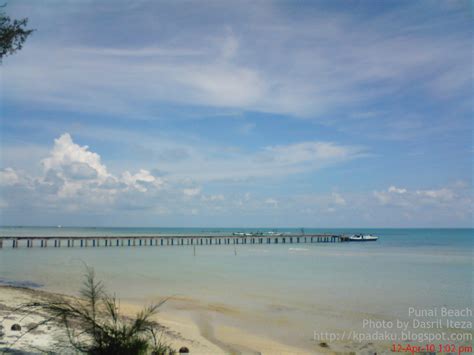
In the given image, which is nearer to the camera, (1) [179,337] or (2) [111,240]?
(1) [179,337]

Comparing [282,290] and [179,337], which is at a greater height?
[179,337]

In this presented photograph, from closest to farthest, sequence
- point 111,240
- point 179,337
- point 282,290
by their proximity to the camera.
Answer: point 179,337, point 282,290, point 111,240

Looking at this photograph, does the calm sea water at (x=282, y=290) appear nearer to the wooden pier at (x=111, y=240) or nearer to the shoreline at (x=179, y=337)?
A: the shoreline at (x=179, y=337)

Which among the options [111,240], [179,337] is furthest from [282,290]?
[111,240]

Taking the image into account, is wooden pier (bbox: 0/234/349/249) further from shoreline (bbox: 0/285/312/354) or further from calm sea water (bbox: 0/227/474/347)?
shoreline (bbox: 0/285/312/354)

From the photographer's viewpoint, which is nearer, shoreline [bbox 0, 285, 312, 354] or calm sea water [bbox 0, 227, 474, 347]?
shoreline [bbox 0, 285, 312, 354]

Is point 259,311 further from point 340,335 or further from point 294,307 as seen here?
point 340,335

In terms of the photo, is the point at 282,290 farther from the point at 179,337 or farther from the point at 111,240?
the point at 111,240

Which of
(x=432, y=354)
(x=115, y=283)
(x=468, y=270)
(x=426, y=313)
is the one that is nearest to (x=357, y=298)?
(x=426, y=313)

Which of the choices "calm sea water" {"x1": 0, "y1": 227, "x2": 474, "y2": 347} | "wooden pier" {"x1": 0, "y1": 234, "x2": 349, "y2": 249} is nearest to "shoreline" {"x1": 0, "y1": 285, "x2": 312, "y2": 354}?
"calm sea water" {"x1": 0, "y1": 227, "x2": 474, "y2": 347}

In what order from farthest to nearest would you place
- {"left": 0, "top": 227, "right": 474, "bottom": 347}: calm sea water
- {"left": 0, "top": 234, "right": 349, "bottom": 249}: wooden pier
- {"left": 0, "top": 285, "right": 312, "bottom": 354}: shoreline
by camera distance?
{"left": 0, "top": 234, "right": 349, "bottom": 249}: wooden pier → {"left": 0, "top": 227, "right": 474, "bottom": 347}: calm sea water → {"left": 0, "top": 285, "right": 312, "bottom": 354}: shoreline

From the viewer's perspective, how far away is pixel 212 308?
54.4 ft

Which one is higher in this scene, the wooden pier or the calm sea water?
the calm sea water

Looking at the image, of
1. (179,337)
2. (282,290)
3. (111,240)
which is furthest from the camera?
(111,240)
